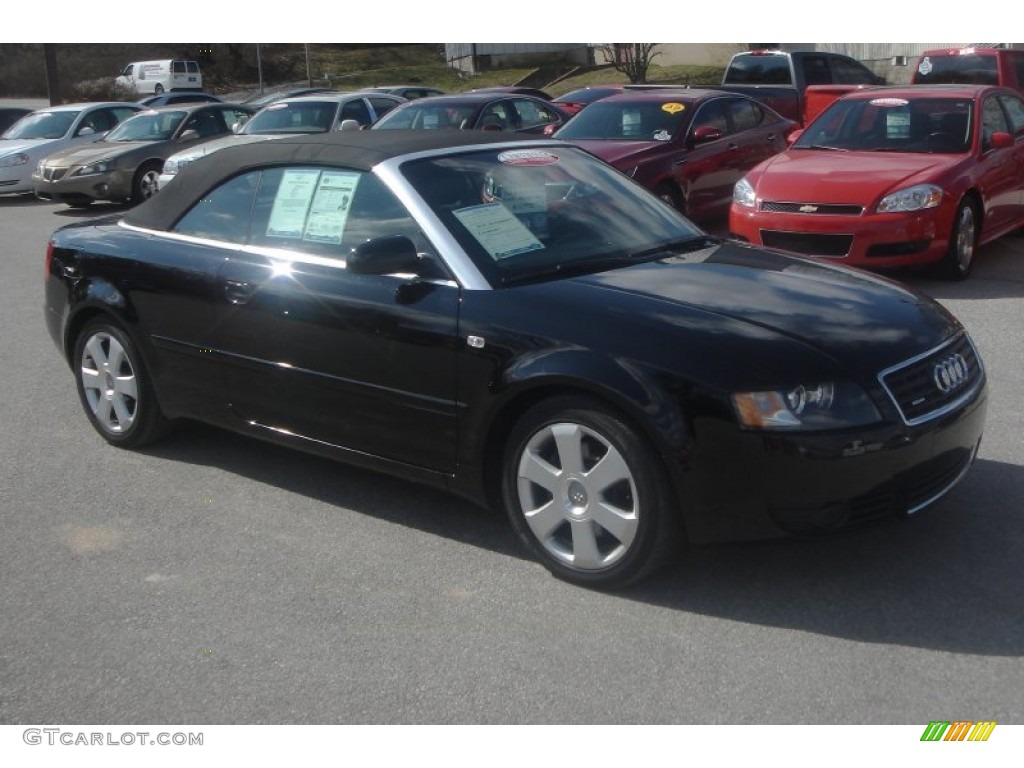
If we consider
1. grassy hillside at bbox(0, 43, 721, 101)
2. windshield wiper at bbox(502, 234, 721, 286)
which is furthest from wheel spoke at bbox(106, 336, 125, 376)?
grassy hillside at bbox(0, 43, 721, 101)

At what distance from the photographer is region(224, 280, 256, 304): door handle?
16.8 feet

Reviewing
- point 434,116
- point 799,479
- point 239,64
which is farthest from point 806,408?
point 239,64

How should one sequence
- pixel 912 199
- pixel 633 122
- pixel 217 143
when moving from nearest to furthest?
1. pixel 912 199
2. pixel 633 122
3. pixel 217 143

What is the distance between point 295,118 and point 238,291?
11968mm

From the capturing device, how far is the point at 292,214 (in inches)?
204

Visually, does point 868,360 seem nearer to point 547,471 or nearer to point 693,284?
point 693,284

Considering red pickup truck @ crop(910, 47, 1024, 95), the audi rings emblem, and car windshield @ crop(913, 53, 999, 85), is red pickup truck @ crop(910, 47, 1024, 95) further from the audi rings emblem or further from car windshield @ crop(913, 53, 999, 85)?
the audi rings emblem

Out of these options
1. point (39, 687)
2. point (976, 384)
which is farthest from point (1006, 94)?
point (39, 687)

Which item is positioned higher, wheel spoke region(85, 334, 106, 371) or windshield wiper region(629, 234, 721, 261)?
windshield wiper region(629, 234, 721, 261)

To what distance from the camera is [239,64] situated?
5922 centimetres

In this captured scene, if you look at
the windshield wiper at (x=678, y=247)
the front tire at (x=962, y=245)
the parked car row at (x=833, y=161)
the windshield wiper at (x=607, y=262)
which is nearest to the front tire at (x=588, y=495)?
the windshield wiper at (x=607, y=262)

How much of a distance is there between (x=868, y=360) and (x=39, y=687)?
9.24ft

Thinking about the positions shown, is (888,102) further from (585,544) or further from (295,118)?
(295,118)

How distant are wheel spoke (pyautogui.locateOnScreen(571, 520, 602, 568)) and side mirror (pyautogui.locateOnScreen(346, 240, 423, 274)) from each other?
115 centimetres
